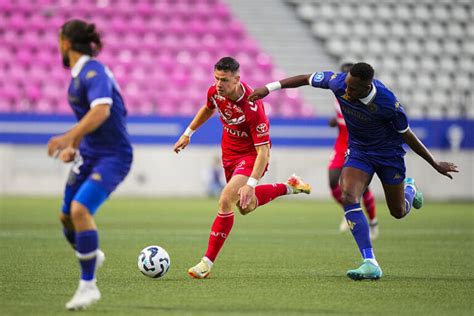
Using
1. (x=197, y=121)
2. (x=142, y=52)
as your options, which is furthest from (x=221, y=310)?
(x=142, y=52)

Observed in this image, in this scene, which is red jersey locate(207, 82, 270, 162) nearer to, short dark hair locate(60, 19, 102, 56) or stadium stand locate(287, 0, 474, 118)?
short dark hair locate(60, 19, 102, 56)

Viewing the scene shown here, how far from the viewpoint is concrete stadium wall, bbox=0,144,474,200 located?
26.6 meters

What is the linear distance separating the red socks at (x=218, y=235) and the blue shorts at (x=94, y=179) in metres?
2.12

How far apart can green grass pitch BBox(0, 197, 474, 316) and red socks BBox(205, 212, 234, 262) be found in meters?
0.25

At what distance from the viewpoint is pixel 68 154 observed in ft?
22.6

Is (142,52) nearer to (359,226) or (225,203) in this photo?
(225,203)

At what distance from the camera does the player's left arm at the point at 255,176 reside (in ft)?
29.1

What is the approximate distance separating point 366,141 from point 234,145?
141 centimetres

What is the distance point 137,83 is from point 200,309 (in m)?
21.9

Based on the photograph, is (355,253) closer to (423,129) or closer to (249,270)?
(249,270)

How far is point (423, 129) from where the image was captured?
27344 mm

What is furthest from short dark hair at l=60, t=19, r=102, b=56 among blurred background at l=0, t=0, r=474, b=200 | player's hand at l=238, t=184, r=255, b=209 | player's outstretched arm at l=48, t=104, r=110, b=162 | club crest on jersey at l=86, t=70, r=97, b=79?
blurred background at l=0, t=0, r=474, b=200

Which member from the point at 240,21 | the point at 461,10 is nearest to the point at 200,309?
the point at 240,21

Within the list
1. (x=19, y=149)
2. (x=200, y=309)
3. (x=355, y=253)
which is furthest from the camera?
(x=19, y=149)
